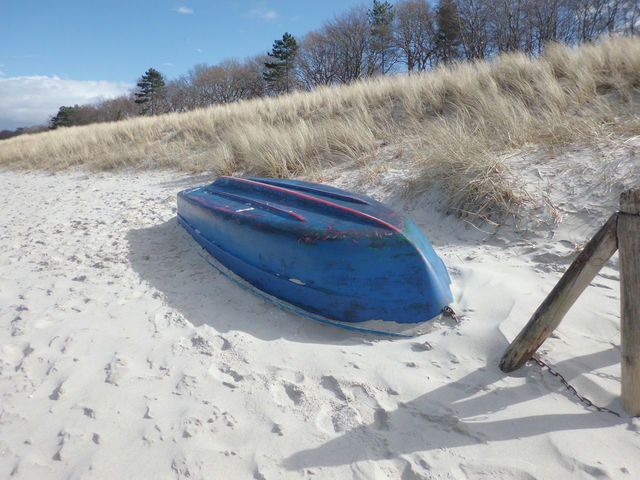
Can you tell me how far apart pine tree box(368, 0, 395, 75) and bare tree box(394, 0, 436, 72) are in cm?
55

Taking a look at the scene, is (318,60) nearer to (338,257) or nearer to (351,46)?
(351,46)

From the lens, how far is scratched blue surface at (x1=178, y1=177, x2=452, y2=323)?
7.43 feet

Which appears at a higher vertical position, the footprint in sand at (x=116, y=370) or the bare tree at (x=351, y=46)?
the bare tree at (x=351, y=46)

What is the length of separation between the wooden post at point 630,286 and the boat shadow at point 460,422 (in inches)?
8.1

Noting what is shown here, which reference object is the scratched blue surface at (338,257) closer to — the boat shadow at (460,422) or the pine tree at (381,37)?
the boat shadow at (460,422)

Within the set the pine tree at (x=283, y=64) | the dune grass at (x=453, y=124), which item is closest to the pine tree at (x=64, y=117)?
the pine tree at (x=283, y=64)

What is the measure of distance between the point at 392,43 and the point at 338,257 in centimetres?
2794

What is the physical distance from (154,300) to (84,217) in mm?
2830

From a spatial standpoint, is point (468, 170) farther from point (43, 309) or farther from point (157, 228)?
point (43, 309)

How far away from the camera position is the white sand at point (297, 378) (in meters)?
1.48

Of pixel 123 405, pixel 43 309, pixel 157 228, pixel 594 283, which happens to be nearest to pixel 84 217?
pixel 157 228

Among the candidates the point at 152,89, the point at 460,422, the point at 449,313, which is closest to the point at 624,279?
the point at 460,422

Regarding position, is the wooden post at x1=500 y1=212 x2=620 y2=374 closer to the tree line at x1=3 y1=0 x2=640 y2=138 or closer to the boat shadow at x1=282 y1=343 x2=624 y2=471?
the boat shadow at x1=282 y1=343 x2=624 y2=471

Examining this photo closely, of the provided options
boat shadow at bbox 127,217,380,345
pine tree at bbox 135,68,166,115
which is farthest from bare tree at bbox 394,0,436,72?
boat shadow at bbox 127,217,380,345
